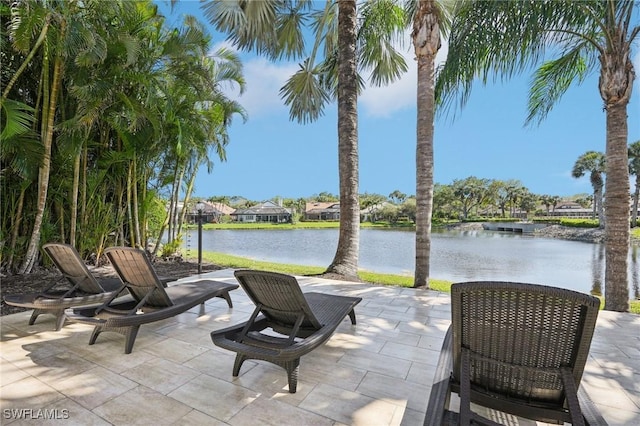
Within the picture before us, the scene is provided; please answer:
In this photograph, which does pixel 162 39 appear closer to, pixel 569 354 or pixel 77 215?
pixel 77 215

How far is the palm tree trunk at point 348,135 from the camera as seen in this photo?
6.76 m

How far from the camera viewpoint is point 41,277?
17.5ft

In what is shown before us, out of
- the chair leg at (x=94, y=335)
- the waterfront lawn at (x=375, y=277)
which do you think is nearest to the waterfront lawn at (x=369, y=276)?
the waterfront lawn at (x=375, y=277)

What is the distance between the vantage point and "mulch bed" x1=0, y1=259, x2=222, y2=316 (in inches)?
176

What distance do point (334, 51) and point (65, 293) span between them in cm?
764

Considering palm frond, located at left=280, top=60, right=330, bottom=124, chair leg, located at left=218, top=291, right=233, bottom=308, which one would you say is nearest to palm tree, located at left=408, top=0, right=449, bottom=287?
palm frond, located at left=280, top=60, right=330, bottom=124

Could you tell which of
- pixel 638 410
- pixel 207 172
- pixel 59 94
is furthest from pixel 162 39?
pixel 638 410

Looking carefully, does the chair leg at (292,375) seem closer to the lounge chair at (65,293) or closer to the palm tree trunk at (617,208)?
the lounge chair at (65,293)

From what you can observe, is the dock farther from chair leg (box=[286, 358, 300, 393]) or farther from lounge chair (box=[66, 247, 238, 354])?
lounge chair (box=[66, 247, 238, 354])

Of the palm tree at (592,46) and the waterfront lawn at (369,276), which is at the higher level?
the palm tree at (592,46)

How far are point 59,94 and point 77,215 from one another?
2.29 metres

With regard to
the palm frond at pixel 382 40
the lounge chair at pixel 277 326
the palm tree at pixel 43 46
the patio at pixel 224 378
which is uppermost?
the palm frond at pixel 382 40

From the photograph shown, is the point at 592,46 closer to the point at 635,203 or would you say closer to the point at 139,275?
the point at 139,275

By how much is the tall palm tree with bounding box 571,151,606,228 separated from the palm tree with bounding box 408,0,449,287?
32938 millimetres
